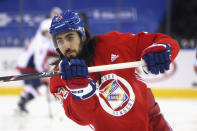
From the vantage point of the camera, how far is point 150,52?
1468mm

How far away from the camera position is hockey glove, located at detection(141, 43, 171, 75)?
4.74ft

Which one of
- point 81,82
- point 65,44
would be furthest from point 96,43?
point 81,82

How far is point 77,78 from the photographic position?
145cm

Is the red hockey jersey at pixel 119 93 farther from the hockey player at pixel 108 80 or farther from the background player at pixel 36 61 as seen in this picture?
the background player at pixel 36 61

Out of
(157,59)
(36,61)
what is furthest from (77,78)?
(36,61)

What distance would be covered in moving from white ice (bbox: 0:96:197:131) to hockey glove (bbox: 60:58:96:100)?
80.4 inches

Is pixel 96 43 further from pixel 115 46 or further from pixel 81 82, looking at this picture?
pixel 81 82

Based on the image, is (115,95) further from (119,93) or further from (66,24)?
(66,24)

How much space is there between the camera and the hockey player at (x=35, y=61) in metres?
4.28

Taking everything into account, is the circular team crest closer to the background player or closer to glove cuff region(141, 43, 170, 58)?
glove cuff region(141, 43, 170, 58)

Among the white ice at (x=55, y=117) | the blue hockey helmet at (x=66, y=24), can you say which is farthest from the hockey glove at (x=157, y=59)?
the white ice at (x=55, y=117)

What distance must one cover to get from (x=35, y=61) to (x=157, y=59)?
3.07 metres

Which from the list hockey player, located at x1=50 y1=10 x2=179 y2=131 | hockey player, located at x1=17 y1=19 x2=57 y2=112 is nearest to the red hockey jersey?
hockey player, located at x1=50 y1=10 x2=179 y2=131

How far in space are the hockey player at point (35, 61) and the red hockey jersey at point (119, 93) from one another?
2.69m
